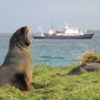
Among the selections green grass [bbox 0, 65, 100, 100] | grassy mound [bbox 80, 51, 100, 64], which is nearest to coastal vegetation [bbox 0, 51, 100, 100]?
green grass [bbox 0, 65, 100, 100]

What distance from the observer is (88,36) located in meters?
116

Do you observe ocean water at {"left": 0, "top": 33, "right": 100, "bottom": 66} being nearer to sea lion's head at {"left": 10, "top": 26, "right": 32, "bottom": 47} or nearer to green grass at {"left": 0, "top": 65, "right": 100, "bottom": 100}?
green grass at {"left": 0, "top": 65, "right": 100, "bottom": 100}

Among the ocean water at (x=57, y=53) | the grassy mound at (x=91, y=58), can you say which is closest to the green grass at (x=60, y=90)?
the grassy mound at (x=91, y=58)

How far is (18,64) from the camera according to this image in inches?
491

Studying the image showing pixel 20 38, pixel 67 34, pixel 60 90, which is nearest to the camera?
pixel 60 90

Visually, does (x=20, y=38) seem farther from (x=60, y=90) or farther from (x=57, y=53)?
(x=57, y=53)

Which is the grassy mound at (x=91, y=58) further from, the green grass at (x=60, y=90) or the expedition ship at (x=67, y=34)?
the expedition ship at (x=67, y=34)

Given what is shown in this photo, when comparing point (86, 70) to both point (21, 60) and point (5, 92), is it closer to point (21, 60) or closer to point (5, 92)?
point (21, 60)

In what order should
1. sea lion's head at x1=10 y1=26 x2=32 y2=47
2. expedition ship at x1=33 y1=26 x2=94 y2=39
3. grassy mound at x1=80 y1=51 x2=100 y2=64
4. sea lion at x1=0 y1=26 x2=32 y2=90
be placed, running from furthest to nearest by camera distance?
1. expedition ship at x1=33 y1=26 x2=94 y2=39
2. grassy mound at x1=80 y1=51 x2=100 y2=64
3. sea lion's head at x1=10 y1=26 x2=32 y2=47
4. sea lion at x1=0 y1=26 x2=32 y2=90

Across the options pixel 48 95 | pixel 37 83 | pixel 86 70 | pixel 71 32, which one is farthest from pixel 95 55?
pixel 71 32

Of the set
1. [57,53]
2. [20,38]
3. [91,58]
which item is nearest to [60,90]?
[20,38]

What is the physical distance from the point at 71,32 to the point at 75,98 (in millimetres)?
104710

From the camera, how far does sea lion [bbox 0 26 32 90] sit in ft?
40.3

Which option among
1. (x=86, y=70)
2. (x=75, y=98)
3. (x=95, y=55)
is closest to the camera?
(x=75, y=98)
